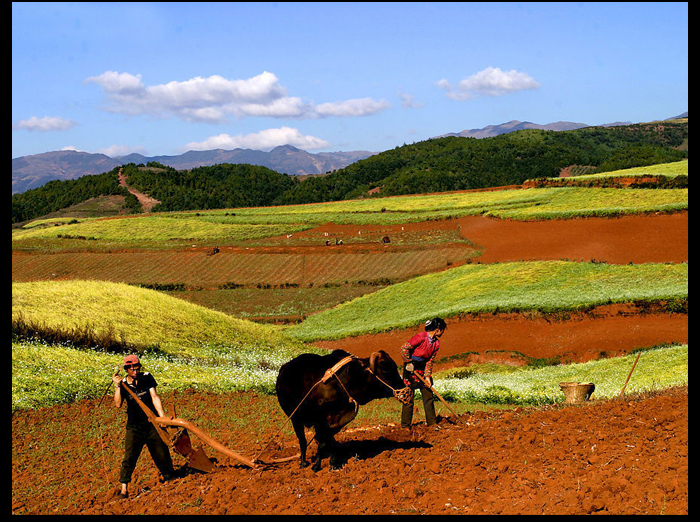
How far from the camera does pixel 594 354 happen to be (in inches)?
1023

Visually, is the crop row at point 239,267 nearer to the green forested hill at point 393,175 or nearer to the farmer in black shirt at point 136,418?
the farmer in black shirt at point 136,418

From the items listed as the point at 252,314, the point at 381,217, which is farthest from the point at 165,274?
the point at 381,217

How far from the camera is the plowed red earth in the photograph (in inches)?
309

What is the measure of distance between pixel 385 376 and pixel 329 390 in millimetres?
1019

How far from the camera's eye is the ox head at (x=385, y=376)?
10.1 meters

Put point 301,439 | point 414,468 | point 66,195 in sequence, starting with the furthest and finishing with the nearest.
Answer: point 66,195, point 301,439, point 414,468

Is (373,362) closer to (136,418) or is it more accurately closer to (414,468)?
(414,468)

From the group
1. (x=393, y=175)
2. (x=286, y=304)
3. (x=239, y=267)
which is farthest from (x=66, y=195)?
(x=286, y=304)

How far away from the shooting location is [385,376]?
10.2 meters

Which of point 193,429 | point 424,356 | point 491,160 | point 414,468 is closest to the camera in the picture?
point 414,468

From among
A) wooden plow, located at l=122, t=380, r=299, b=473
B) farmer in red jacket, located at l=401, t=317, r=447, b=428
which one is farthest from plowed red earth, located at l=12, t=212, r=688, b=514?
farmer in red jacket, located at l=401, t=317, r=447, b=428

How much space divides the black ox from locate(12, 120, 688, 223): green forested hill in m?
118

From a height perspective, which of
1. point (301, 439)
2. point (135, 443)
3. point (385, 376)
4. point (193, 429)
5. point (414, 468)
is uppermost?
point (385, 376)
